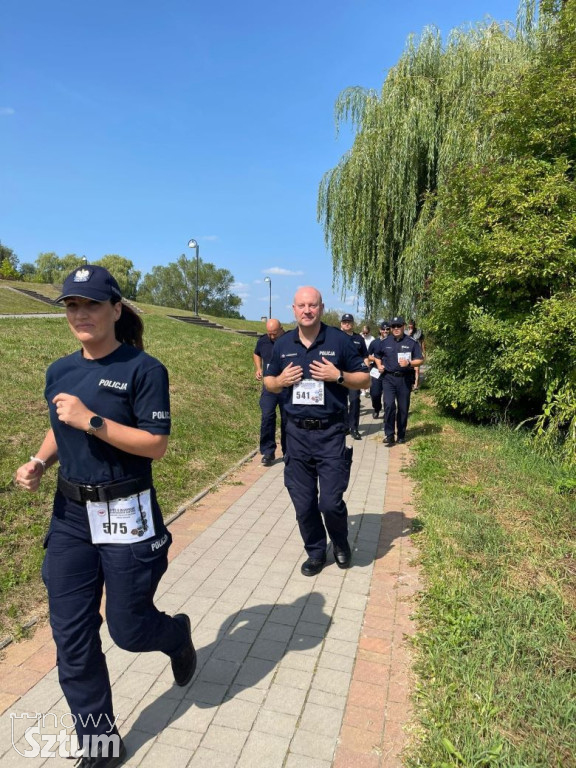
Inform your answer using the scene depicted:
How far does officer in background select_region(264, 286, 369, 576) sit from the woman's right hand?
5.88 ft

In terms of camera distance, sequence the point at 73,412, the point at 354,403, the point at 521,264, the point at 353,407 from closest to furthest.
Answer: the point at 73,412
the point at 521,264
the point at 354,403
the point at 353,407

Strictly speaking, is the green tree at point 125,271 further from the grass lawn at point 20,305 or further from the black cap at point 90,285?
the black cap at point 90,285

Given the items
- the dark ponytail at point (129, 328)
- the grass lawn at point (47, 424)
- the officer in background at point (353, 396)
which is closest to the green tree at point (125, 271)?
the grass lawn at point (47, 424)

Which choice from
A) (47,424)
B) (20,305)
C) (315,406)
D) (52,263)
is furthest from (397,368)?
(52,263)

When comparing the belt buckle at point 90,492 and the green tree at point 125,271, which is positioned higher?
the green tree at point 125,271

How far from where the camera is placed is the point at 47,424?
6.29 m

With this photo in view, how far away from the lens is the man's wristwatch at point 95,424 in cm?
188

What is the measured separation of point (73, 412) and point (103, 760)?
1.53 metres

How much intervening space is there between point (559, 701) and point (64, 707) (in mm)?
2398

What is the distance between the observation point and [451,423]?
9.11 m

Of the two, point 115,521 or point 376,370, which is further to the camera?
point 376,370

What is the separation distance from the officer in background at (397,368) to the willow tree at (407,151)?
Result: 406 cm

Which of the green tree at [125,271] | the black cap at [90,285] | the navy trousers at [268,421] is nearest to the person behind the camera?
the black cap at [90,285]

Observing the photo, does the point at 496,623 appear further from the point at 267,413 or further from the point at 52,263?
the point at 52,263
